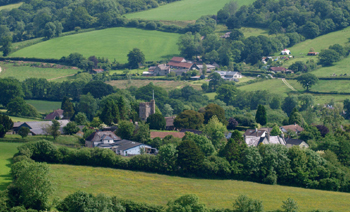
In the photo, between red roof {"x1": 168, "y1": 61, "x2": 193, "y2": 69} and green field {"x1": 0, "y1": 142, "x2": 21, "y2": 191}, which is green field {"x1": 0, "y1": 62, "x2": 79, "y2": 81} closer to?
red roof {"x1": 168, "y1": 61, "x2": 193, "y2": 69}

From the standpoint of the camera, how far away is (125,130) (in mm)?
83688

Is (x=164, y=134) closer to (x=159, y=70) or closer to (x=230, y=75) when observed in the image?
(x=230, y=75)

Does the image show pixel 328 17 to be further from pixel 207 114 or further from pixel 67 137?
pixel 67 137

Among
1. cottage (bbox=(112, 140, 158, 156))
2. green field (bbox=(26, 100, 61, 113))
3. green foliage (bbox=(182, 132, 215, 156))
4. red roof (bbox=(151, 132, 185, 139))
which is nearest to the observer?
green foliage (bbox=(182, 132, 215, 156))

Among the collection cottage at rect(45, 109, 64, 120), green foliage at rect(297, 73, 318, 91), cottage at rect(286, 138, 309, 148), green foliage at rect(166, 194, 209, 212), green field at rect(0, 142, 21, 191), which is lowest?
green foliage at rect(297, 73, 318, 91)

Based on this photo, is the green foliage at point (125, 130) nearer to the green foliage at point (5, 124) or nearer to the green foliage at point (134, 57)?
the green foliage at point (5, 124)

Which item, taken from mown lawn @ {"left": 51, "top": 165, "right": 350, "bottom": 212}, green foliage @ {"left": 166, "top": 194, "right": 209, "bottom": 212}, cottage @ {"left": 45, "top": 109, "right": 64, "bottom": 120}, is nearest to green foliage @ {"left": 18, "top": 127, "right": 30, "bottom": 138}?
mown lawn @ {"left": 51, "top": 165, "right": 350, "bottom": 212}

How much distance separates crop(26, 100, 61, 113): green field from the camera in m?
111

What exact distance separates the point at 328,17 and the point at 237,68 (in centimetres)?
3988

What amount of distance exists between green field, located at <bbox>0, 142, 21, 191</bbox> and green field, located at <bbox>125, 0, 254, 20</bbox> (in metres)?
112

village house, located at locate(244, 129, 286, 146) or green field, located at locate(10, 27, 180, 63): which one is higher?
village house, located at locate(244, 129, 286, 146)

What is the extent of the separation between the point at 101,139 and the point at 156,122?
13.1 metres

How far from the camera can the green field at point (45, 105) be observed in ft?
365

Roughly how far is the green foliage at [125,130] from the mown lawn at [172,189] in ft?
51.2
